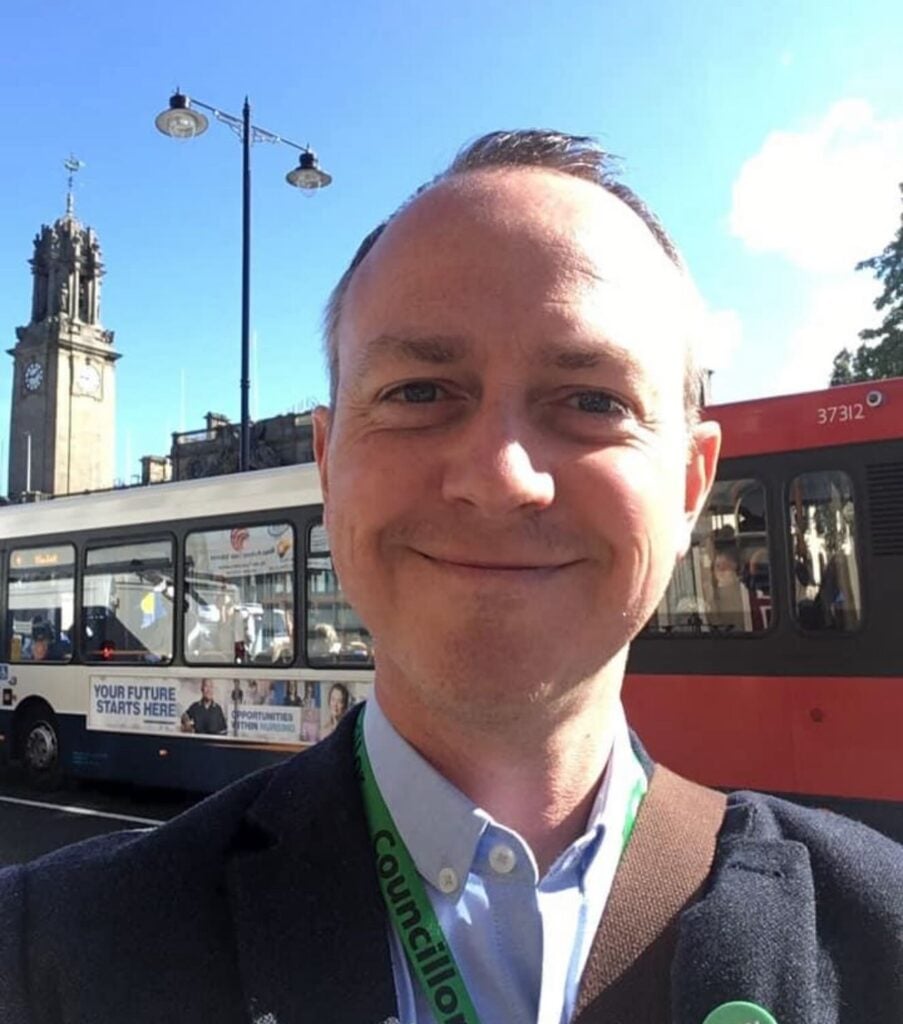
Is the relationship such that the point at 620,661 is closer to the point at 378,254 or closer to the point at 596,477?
the point at 596,477

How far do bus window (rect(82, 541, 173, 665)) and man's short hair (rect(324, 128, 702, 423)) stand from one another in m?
8.14

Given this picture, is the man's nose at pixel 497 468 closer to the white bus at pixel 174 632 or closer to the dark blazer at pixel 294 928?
the dark blazer at pixel 294 928

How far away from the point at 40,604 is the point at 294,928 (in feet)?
33.8

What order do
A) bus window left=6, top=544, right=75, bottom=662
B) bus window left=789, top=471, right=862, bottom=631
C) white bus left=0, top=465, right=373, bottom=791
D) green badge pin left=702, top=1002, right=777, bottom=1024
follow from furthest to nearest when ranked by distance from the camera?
bus window left=6, top=544, right=75, bottom=662 → white bus left=0, top=465, right=373, bottom=791 → bus window left=789, top=471, right=862, bottom=631 → green badge pin left=702, top=1002, right=777, bottom=1024

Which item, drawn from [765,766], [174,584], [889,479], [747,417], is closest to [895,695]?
[765,766]

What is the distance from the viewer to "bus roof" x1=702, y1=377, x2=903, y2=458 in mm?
6020

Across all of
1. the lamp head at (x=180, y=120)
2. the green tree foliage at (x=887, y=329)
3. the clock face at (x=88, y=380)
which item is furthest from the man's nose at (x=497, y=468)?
the clock face at (x=88, y=380)

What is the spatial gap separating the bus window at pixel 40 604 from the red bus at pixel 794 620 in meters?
6.35

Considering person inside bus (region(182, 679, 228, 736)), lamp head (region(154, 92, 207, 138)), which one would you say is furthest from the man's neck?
lamp head (region(154, 92, 207, 138))

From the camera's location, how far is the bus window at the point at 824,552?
20.1 ft

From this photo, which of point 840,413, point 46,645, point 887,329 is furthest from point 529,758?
point 887,329

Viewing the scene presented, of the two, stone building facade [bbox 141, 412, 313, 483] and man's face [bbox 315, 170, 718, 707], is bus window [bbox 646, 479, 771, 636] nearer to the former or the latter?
man's face [bbox 315, 170, 718, 707]

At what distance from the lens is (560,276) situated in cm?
119

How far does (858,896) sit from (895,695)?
527 cm
